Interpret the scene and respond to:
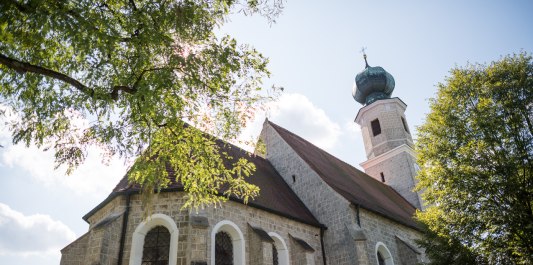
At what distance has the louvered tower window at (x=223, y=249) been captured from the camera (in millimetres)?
10484

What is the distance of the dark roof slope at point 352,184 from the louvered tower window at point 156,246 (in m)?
6.67

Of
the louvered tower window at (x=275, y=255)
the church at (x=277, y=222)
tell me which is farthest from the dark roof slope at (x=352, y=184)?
the louvered tower window at (x=275, y=255)

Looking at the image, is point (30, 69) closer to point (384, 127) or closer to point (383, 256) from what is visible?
point (383, 256)

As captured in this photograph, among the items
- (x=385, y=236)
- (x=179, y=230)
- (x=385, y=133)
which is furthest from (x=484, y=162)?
(x=385, y=133)

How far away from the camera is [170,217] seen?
10.2 metres

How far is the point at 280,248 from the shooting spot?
1216 cm

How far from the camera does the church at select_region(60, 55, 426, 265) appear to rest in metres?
9.88

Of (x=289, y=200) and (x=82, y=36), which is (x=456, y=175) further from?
(x=82, y=36)

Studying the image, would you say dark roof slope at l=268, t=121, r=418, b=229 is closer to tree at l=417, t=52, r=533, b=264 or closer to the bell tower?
the bell tower

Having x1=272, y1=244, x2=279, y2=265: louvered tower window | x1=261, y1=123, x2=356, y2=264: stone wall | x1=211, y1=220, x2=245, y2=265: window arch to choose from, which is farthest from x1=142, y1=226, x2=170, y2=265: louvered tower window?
x1=261, y1=123, x2=356, y2=264: stone wall

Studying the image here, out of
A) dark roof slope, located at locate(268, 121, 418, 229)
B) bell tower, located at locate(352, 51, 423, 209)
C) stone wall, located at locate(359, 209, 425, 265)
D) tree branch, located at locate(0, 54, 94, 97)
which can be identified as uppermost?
bell tower, located at locate(352, 51, 423, 209)

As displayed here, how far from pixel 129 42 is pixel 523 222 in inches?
401

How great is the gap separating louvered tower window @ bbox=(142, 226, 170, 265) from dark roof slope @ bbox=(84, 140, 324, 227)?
1.15m

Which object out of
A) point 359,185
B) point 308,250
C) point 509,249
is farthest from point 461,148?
point 359,185
